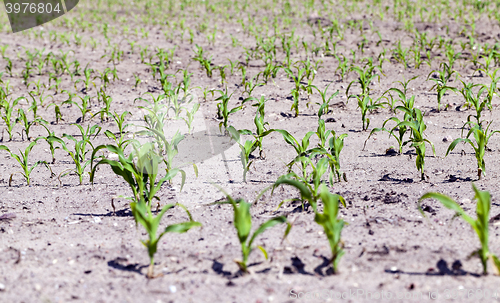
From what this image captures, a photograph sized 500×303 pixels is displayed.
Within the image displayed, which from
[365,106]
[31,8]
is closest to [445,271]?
[365,106]

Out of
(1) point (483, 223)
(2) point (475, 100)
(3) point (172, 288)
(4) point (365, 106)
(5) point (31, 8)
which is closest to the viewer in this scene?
Answer: (1) point (483, 223)

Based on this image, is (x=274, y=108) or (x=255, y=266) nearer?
(x=255, y=266)

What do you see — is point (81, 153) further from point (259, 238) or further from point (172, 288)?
point (172, 288)

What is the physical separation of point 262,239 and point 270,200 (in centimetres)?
64

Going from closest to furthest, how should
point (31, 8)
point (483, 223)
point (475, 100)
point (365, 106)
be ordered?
point (483, 223) → point (475, 100) → point (365, 106) → point (31, 8)

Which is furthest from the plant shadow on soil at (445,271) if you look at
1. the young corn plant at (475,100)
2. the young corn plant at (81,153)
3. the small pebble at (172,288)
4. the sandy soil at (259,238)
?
the young corn plant at (475,100)

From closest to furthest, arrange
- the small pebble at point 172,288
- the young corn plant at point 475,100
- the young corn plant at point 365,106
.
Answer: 1. the small pebble at point 172,288
2. the young corn plant at point 475,100
3. the young corn plant at point 365,106

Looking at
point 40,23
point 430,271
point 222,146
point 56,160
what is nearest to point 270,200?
point 430,271

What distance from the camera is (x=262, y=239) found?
106 inches

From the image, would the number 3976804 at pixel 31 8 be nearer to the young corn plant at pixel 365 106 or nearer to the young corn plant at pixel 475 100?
the young corn plant at pixel 365 106

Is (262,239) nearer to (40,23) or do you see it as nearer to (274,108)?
(274,108)

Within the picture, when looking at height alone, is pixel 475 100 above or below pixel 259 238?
above

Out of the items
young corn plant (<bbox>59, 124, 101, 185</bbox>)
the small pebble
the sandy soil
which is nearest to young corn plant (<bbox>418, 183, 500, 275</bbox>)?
the sandy soil

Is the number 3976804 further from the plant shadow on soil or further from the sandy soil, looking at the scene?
the plant shadow on soil
